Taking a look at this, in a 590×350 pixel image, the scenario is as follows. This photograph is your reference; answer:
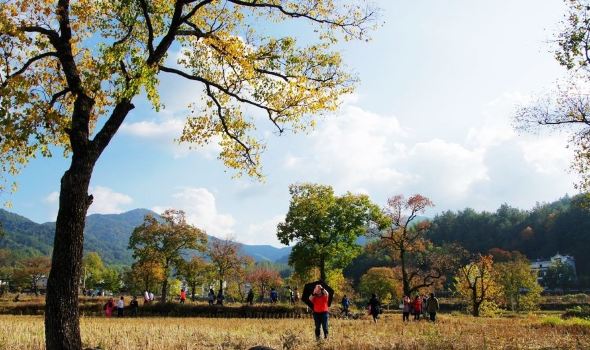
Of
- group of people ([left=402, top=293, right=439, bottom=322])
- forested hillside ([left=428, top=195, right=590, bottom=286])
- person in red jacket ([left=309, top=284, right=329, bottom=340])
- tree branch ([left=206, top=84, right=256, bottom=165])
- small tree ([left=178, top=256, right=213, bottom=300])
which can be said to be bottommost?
group of people ([left=402, top=293, right=439, bottom=322])

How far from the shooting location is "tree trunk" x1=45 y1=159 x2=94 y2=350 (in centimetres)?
1033

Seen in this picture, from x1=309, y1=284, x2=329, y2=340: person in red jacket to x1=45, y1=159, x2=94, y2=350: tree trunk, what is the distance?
7.22 meters

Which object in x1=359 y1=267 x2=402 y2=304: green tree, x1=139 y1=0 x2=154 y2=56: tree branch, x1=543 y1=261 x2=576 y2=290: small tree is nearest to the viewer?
x1=139 y1=0 x2=154 y2=56: tree branch

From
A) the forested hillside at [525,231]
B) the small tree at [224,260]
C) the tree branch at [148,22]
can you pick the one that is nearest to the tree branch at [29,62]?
the tree branch at [148,22]

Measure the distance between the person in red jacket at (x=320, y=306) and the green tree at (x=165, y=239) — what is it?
44.7 meters

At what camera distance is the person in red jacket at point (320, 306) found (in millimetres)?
15227

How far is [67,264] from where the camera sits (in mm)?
10516

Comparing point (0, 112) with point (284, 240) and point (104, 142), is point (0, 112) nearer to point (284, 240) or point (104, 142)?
point (104, 142)

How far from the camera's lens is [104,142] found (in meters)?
11.5

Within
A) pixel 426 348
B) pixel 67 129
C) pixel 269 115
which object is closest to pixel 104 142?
pixel 67 129

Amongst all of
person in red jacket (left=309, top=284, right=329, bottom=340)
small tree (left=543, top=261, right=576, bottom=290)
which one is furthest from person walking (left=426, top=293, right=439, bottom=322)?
small tree (left=543, top=261, right=576, bottom=290)

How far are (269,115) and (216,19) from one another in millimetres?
3215

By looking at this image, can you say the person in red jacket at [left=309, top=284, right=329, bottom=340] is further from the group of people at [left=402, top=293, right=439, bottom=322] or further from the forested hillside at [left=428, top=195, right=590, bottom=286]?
the forested hillside at [left=428, top=195, right=590, bottom=286]

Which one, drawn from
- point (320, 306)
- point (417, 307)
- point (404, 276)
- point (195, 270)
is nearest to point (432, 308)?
point (417, 307)
